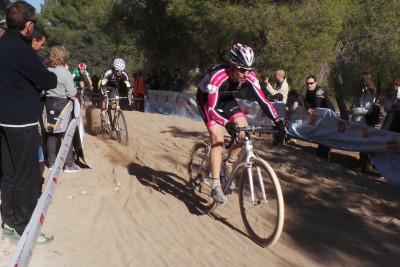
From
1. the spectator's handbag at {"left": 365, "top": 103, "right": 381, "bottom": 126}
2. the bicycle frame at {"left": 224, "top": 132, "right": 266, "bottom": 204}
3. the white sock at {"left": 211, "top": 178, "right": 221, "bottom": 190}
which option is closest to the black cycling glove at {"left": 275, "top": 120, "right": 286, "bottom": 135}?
Result: the bicycle frame at {"left": 224, "top": 132, "right": 266, "bottom": 204}

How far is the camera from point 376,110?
925 cm

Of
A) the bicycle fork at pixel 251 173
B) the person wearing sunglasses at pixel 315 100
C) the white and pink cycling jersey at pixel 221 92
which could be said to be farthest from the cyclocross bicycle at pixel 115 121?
the bicycle fork at pixel 251 173

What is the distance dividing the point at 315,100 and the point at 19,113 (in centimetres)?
757

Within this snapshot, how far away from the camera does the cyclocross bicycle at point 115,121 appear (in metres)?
10.5

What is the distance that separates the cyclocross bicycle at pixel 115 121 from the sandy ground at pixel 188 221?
4.99 feet

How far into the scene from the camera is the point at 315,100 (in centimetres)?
1028

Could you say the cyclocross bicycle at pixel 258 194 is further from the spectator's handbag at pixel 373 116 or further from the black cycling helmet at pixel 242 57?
the spectator's handbag at pixel 373 116

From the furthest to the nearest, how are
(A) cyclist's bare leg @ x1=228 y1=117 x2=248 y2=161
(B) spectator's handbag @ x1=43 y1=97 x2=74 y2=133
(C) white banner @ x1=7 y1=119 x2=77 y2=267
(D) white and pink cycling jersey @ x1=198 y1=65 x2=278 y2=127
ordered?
(B) spectator's handbag @ x1=43 y1=97 x2=74 y2=133 → (A) cyclist's bare leg @ x1=228 y1=117 x2=248 y2=161 → (D) white and pink cycling jersey @ x1=198 y1=65 x2=278 y2=127 → (C) white banner @ x1=7 y1=119 x2=77 y2=267

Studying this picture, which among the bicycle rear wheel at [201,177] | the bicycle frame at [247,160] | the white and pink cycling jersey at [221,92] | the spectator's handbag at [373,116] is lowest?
the bicycle rear wheel at [201,177]

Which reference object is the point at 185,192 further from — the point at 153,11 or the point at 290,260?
the point at 153,11

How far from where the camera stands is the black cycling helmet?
5.01 m

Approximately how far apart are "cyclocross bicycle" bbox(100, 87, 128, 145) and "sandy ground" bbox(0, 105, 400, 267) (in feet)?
4.99

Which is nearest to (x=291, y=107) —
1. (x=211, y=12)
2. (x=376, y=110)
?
(x=376, y=110)

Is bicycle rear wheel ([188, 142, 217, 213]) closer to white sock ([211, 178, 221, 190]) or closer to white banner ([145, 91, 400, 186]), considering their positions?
white sock ([211, 178, 221, 190])
